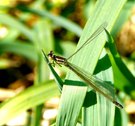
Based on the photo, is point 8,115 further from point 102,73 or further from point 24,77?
point 24,77

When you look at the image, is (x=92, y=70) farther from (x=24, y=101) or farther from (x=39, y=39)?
(x=39, y=39)

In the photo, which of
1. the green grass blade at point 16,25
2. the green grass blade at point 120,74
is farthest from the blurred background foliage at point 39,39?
the green grass blade at point 120,74

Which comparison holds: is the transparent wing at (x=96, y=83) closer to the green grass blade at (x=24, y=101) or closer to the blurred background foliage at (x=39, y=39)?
the green grass blade at (x=24, y=101)

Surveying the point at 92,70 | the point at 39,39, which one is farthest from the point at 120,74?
the point at 39,39

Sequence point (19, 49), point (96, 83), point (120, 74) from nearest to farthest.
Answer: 1. point (96, 83)
2. point (120, 74)
3. point (19, 49)

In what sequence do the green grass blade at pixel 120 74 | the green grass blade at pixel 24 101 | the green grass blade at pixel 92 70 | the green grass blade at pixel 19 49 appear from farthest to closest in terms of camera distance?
the green grass blade at pixel 19 49, the green grass blade at pixel 24 101, the green grass blade at pixel 120 74, the green grass blade at pixel 92 70

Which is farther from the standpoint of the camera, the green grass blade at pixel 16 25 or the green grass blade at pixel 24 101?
the green grass blade at pixel 16 25

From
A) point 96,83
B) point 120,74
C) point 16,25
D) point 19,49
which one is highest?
point 16,25

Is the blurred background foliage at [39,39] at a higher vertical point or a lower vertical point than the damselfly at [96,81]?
higher
